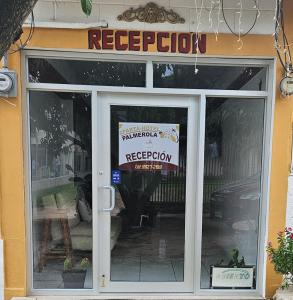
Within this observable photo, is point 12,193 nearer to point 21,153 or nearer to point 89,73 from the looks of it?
point 21,153

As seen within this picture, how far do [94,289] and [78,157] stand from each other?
1478 mm

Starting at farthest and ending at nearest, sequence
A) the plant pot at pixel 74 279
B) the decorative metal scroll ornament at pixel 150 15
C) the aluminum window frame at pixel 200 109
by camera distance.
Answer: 1. the plant pot at pixel 74 279
2. the aluminum window frame at pixel 200 109
3. the decorative metal scroll ornament at pixel 150 15

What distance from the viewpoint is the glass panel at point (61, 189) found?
10.6 feet

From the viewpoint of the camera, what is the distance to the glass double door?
10.5 ft

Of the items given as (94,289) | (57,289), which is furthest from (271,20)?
(57,289)

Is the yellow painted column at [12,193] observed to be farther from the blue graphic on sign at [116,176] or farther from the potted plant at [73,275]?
the blue graphic on sign at [116,176]

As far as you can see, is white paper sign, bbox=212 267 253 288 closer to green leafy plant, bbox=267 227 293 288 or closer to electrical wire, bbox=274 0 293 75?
green leafy plant, bbox=267 227 293 288

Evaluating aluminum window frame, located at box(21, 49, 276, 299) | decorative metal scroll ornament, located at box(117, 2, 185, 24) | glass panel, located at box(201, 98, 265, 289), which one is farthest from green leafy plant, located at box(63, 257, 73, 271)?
decorative metal scroll ornament, located at box(117, 2, 185, 24)

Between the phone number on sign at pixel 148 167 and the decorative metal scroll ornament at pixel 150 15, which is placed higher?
the decorative metal scroll ornament at pixel 150 15

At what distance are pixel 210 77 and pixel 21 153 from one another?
7.04 ft

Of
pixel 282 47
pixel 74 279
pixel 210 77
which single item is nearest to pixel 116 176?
pixel 74 279

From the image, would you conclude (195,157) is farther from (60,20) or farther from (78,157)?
(60,20)

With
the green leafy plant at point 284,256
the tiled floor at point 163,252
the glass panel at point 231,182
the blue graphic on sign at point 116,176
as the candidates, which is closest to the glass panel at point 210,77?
the glass panel at point 231,182

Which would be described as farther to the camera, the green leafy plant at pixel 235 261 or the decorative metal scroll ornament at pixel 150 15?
the green leafy plant at pixel 235 261
